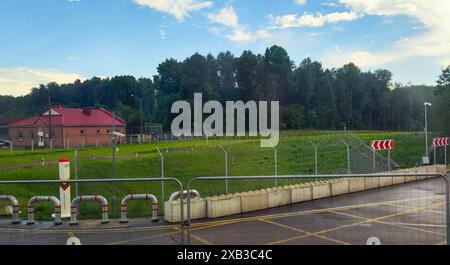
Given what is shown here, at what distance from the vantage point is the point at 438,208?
12.2 m

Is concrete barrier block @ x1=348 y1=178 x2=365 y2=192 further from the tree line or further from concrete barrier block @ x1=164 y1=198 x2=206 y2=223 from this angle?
the tree line

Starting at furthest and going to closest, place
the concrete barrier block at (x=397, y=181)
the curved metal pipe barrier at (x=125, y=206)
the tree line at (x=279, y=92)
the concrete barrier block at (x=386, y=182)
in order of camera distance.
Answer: the tree line at (x=279, y=92) < the concrete barrier block at (x=397, y=181) < the concrete barrier block at (x=386, y=182) < the curved metal pipe barrier at (x=125, y=206)

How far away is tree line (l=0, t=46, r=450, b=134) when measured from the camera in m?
88.0

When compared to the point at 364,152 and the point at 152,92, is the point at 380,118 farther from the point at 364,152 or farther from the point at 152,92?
the point at 364,152

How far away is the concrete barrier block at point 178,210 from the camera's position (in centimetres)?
1082

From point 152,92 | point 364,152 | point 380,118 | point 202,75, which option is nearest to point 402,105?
point 380,118

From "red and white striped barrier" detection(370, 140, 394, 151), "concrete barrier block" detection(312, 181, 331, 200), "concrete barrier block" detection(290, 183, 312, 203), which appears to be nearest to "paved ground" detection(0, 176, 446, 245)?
Answer: "concrete barrier block" detection(290, 183, 312, 203)

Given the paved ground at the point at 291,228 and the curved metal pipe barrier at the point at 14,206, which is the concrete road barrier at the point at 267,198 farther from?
the curved metal pipe barrier at the point at 14,206

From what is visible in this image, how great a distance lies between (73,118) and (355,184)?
4687 centimetres

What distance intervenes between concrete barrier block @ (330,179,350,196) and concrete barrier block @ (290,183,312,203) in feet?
4.63

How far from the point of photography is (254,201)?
12.6 metres

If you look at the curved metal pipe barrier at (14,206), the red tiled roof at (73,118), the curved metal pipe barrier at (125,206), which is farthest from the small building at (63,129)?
the curved metal pipe barrier at (125,206)

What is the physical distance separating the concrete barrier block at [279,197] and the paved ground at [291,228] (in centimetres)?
35

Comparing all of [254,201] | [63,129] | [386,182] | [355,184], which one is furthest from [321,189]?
[63,129]
